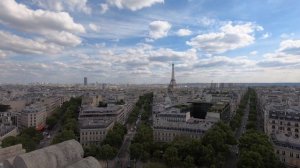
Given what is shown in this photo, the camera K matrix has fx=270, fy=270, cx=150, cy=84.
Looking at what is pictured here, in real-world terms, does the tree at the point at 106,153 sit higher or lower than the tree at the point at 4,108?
lower

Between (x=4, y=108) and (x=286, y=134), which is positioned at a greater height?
(x=4, y=108)

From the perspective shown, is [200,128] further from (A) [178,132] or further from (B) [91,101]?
(B) [91,101]

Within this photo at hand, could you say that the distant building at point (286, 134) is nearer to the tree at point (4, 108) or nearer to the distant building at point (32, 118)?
the distant building at point (32, 118)

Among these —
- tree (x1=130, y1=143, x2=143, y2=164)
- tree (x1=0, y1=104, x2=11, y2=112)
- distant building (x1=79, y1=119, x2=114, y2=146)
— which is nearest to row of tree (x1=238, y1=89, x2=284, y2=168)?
tree (x1=130, y1=143, x2=143, y2=164)

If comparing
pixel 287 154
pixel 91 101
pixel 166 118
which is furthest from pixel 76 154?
pixel 91 101

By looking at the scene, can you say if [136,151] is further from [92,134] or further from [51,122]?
[51,122]

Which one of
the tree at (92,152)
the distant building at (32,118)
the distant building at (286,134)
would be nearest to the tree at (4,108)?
the distant building at (32,118)

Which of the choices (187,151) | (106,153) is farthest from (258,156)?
(106,153)

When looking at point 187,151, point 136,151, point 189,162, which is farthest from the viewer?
point 136,151
